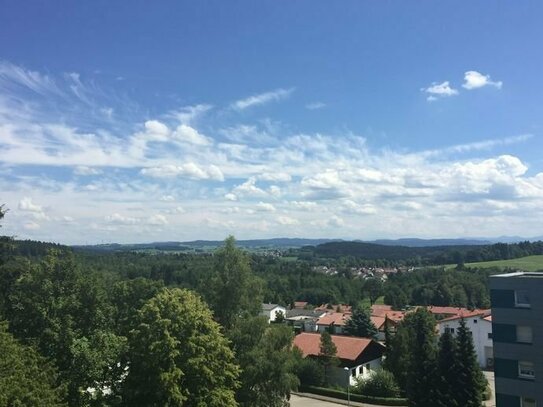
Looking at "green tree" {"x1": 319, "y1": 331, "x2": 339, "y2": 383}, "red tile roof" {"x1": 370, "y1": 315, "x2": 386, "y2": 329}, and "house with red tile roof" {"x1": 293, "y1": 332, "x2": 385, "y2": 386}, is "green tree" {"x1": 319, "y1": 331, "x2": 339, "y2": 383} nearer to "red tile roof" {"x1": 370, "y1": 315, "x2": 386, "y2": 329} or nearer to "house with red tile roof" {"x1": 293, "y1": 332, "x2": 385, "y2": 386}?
"house with red tile roof" {"x1": 293, "y1": 332, "x2": 385, "y2": 386}

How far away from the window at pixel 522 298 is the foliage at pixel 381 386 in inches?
840

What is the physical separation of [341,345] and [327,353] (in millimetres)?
3925

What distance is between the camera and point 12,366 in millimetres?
20656

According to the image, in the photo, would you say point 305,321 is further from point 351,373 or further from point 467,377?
point 467,377

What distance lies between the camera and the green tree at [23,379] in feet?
63.6

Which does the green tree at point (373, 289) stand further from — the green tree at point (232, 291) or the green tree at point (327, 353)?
the green tree at point (232, 291)

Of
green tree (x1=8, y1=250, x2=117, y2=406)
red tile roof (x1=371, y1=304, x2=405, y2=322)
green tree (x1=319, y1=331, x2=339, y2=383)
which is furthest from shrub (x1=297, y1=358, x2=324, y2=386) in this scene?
red tile roof (x1=371, y1=304, x2=405, y2=322)

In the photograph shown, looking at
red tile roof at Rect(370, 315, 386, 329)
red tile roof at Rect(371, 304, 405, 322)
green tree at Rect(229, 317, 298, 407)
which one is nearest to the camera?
green tree at Rect(229, 317, 298, 407)

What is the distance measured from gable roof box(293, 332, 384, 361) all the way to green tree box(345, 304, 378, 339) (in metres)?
13.4

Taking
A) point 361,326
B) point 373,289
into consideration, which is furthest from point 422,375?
point 373,289

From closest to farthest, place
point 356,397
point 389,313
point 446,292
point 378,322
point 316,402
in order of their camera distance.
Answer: point 316,402
point 356,397
point 378,322
point 389,313
point 446,292

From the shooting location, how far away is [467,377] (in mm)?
37406

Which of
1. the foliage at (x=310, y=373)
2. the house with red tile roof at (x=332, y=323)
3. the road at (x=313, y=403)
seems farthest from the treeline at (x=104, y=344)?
the house with red tile roof at (x=332, y=323)

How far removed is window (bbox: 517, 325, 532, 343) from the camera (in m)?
29.2
